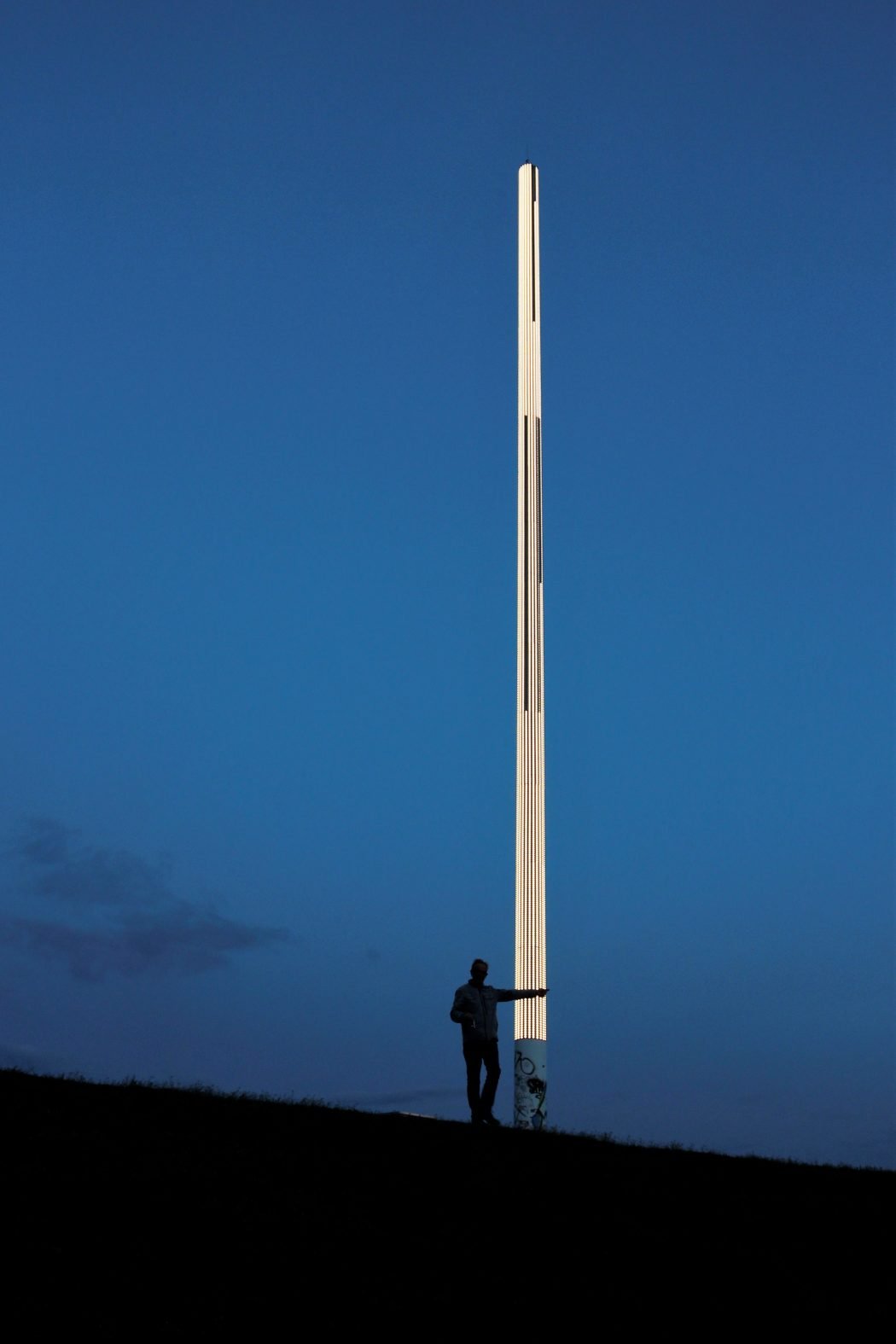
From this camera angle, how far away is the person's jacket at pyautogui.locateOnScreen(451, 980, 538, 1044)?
60.4 ft

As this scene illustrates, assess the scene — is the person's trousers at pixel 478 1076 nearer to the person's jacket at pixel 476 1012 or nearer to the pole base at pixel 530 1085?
the person's jacket at pixel 476 1012

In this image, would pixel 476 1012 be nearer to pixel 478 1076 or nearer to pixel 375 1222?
pixel 478 1076

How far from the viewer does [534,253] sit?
25828 mm

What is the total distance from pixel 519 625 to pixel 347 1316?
14241 millimetres

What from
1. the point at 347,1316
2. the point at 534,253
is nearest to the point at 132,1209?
the point at 347,1316

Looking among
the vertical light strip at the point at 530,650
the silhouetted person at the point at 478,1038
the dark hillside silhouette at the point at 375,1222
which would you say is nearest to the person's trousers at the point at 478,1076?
the silhouetted person at the point at 478,1038

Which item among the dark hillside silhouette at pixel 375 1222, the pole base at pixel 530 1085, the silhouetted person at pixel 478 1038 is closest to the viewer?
the dark hillside silhouette at pixel 375 1222

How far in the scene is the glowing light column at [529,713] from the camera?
71.6ft

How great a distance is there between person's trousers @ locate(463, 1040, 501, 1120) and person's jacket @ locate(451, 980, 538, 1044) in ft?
0.27

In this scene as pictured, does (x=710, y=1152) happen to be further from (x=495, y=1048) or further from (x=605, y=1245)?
(x=605, y=1245)

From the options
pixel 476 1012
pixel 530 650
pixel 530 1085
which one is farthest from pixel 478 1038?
pixel 530 650

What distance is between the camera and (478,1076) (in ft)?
60.7

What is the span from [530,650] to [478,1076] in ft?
24.6

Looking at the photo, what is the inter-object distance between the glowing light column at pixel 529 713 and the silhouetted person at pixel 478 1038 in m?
2.55
